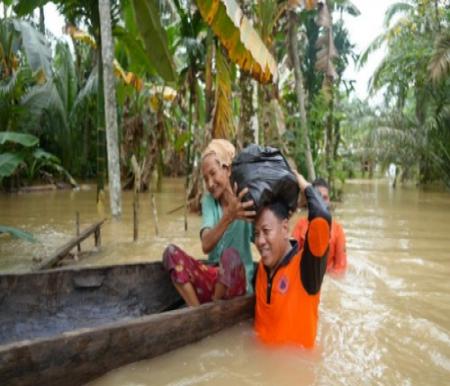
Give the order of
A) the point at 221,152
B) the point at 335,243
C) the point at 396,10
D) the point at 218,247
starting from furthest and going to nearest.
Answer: the point at 396,10 → the point at 335,243 → the point at 218,247 → the point at 221,152

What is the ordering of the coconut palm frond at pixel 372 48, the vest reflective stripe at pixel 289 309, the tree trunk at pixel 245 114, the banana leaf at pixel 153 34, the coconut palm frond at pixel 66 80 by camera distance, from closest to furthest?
the vest reflective stripe at pixel 289 309
the banana leaf at pixel 153 34
the tree trunk at pixel 245 114
the coconut palm frond at pixel 66 80
the coconut palm frond at pixel 372 48

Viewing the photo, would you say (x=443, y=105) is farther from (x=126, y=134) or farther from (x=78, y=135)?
(x=78, y=135)

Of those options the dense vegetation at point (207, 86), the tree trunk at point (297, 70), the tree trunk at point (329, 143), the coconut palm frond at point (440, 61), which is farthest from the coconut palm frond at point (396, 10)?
the tree trunk at point (297, 70)

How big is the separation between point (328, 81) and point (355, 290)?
7.35m

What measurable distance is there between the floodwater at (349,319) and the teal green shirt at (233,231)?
1.29 ft

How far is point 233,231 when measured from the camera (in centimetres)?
305

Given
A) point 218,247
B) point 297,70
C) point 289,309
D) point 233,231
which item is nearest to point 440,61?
point 297,70

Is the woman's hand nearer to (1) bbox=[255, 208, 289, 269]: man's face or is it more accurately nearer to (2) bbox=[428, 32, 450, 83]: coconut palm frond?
(1) bbox=[255, 208, 289, 269]: man's face

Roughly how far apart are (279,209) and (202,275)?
0.81 meters

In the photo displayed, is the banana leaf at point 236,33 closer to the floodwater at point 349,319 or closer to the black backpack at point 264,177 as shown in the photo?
the floodwater at point 349,319

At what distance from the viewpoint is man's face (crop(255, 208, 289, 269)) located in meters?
2.61

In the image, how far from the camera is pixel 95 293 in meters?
3.54

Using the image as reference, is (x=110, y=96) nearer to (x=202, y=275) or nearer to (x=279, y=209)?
(x=202, y=275)

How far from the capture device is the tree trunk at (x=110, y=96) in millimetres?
7098
